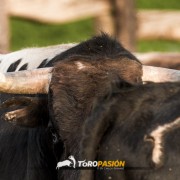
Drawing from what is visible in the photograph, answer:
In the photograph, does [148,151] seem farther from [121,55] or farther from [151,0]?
[151,0]

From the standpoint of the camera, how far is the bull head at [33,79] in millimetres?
4355

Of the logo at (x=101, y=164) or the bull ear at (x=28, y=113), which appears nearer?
the logo at (x=101, y=164)

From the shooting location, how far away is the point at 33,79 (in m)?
4.39

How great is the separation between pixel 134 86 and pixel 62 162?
0.65 m

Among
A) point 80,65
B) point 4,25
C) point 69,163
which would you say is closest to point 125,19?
point 4,25

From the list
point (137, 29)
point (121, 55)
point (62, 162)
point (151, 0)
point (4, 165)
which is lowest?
point (151, 0)

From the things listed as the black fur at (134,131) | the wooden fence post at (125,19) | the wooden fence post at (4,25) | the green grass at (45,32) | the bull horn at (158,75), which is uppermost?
the black fur at (134,131)

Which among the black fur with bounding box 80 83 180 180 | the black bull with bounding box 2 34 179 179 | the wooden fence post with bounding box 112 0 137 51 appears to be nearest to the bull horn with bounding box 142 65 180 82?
the black bull with bounding box 2 34 179 179

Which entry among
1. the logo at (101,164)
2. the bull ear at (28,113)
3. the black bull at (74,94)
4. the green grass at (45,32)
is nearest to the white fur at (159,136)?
the logo at (101,164)

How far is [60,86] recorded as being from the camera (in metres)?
4.18

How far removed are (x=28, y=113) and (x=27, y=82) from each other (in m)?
0.17

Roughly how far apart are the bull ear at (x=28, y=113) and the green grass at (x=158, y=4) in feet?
62.0

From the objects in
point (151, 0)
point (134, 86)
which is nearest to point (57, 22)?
point (134, 86)

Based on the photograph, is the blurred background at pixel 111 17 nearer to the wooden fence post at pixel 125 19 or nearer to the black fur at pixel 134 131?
the wooden fence post at pixel 125 19
